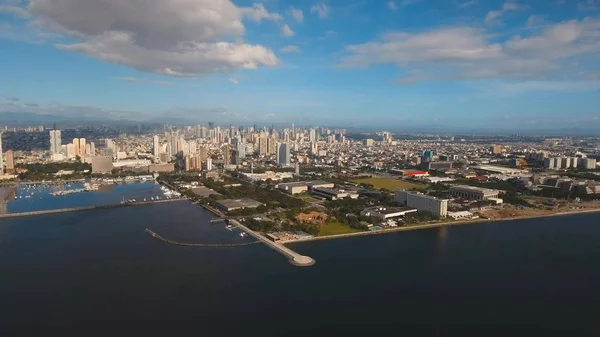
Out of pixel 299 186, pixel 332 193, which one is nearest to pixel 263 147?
pixel 299 186

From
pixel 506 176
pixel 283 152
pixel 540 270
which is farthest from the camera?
pixel 283 152

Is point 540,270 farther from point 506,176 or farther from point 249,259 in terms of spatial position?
point 506,176

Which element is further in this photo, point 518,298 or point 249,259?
point 249,259

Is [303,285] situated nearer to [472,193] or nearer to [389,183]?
[472,193]

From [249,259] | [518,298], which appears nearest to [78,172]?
[249,259]

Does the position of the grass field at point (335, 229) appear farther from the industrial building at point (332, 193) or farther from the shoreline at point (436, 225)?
the industrial building at point (332, 193)

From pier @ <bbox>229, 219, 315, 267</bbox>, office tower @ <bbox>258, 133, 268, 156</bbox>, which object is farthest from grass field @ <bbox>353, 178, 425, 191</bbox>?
office tower @ <bbox>258, 133, 268, 156</bbox>

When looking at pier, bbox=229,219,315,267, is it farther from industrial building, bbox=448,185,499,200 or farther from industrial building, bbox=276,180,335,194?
industrial building, bbox=448,185,499,200

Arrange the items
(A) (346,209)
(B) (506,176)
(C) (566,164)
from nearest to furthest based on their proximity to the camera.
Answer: (A) (346,209) → (B) (506,176) → (C) (566,164)
